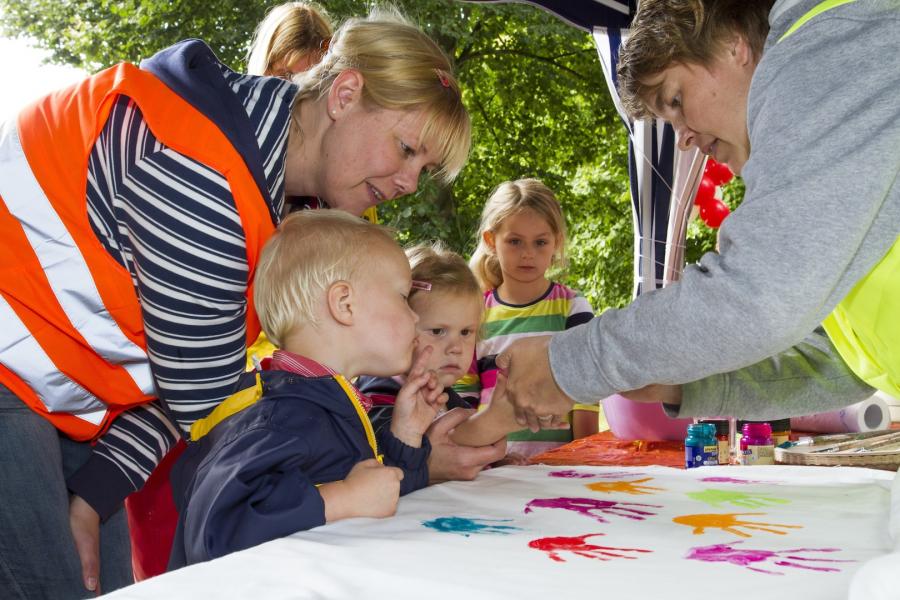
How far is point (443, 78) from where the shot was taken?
1.88 meters

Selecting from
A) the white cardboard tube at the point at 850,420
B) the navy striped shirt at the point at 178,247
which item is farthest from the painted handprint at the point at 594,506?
the white cardboard tube at the point at 850,420

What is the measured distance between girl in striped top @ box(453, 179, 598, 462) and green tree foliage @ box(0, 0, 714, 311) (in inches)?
171

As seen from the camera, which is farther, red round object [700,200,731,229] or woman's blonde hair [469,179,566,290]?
red round object [700,200,731,229]

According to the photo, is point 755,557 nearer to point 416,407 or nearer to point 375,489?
point 375,489

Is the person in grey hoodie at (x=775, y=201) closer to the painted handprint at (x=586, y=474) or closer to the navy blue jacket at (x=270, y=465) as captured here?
the painted handprint at (x=586, y=474)

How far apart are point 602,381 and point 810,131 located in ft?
1.64

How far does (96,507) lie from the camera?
5.50ft

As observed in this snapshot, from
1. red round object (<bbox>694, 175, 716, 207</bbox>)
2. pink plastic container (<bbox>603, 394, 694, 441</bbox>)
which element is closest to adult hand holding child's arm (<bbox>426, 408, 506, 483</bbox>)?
pink plastic container (<bbox>603, 394, 694, 441</bbox>)

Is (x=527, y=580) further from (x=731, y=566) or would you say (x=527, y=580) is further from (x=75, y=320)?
(x=75, y=320)

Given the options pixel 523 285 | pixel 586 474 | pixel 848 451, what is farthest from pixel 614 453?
pixel 523 285

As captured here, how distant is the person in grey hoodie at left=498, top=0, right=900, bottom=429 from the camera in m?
1.20

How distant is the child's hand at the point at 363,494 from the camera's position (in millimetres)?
1279

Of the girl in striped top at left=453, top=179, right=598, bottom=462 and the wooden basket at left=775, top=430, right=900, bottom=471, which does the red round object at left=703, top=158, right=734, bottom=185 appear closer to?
the girl in striped top at left=453, top=179, right=598, bottom=462

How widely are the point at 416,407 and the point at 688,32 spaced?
843 millimetres
